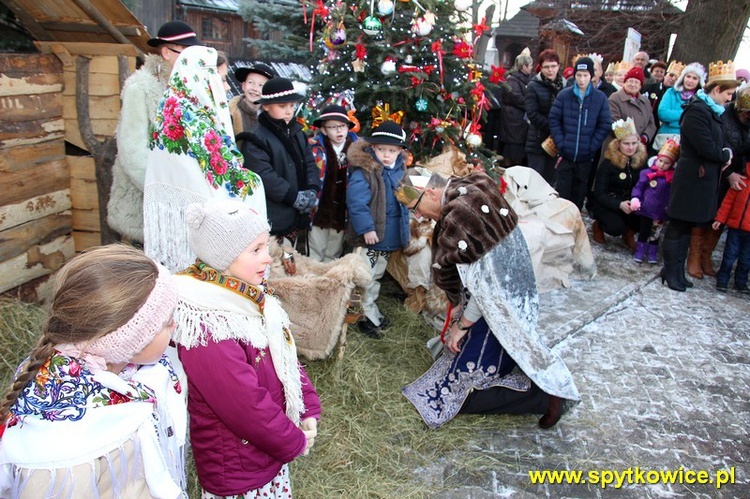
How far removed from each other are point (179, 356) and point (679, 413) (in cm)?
361

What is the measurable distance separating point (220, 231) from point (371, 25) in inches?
157

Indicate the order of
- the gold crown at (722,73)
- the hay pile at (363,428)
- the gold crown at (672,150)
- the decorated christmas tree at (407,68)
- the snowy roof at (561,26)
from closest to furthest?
the hay pile at (363,428) → the decorated christmas tree at (407,68) → the gold crown at (722,73) → the gold crown at (672,150) → the snowy roof at (561,26)

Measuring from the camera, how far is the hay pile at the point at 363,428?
3.20 metres

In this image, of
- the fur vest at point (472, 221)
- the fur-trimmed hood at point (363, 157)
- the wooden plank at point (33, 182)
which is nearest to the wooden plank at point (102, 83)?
the wooden plank at point (33, 182)

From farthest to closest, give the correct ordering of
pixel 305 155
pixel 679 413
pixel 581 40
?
pixel 581 40, pixel 305 155, pixel 679 413

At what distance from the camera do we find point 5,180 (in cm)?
385

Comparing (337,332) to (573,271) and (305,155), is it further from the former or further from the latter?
(573,271)

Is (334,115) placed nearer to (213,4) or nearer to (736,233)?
(736,233)

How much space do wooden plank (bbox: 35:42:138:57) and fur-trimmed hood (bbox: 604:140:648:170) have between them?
567 centimetres

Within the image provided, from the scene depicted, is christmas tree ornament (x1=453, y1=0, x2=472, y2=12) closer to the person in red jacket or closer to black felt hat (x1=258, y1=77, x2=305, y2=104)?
black felt hat (x1=258, y1=77, x2=305, y2=104)

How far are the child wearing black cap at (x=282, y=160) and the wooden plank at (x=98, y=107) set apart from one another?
102cm

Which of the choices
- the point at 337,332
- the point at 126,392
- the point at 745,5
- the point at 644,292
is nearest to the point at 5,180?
the point at 337,332

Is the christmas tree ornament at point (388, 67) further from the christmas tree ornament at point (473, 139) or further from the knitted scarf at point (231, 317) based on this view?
the knitted scarf at point (231, 317)

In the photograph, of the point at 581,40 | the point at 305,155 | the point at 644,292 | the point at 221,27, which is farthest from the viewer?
the point at 581,40
